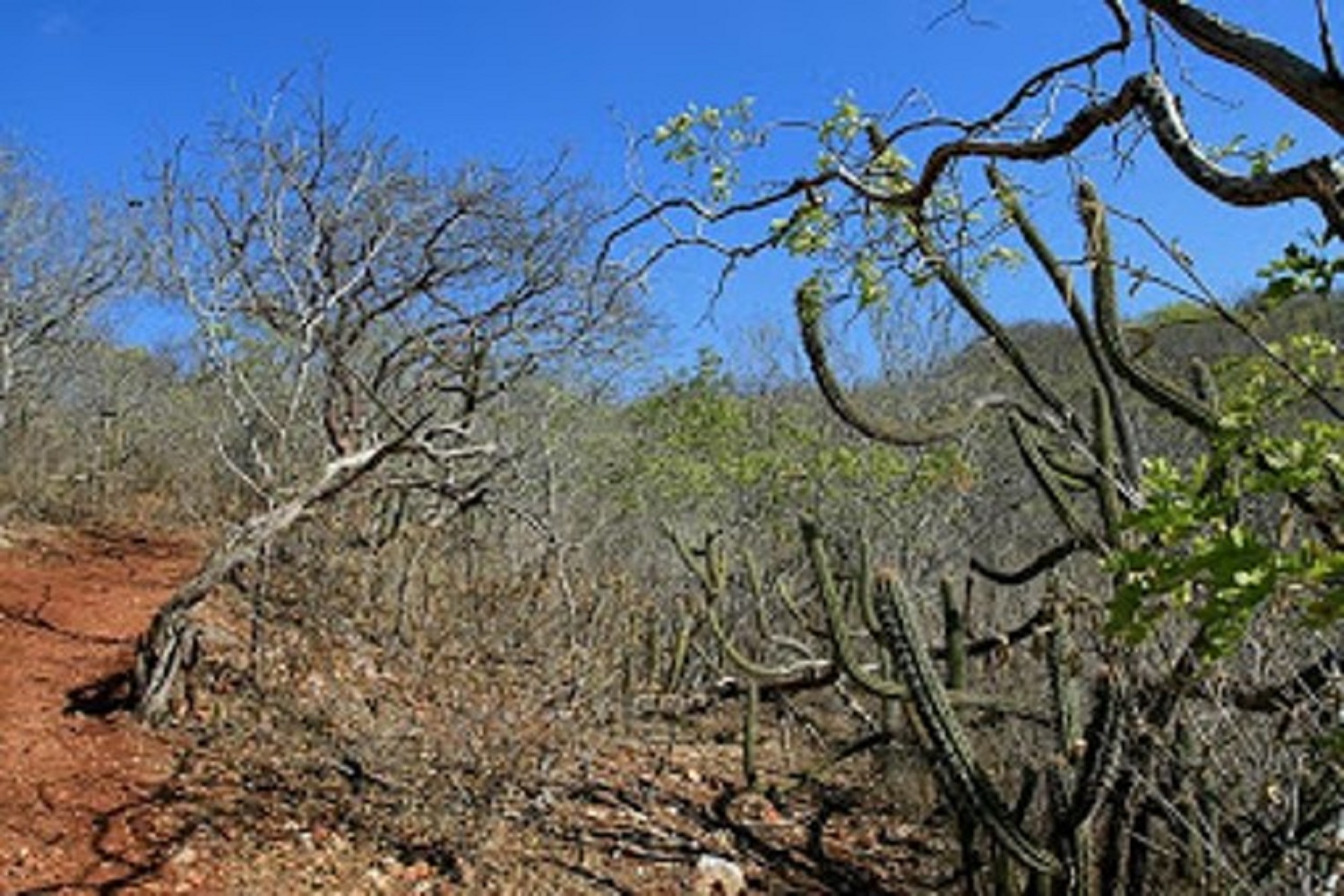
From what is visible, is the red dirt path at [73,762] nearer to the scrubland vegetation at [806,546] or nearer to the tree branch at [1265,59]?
the scrubland vegetation at [806,546]

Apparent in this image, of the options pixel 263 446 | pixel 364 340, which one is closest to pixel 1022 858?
pixel 364 340

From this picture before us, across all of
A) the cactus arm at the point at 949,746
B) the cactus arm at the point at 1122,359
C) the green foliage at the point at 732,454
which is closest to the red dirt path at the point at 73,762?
the cactus arm at the point at 949,746

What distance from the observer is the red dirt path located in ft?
14.6

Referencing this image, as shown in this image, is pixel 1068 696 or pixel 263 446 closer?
pixel 1068 696

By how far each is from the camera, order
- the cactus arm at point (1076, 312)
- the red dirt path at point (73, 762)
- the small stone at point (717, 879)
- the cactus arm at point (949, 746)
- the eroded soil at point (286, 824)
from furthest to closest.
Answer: the small stone at point (717, 879) → the eroded soil at point (286, 824) → the red dirt path at point (73, 762) → the cactus arm at point (949, 746) → the cactus arm at point (1076, 312)

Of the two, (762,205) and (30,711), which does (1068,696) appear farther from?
(30,711)

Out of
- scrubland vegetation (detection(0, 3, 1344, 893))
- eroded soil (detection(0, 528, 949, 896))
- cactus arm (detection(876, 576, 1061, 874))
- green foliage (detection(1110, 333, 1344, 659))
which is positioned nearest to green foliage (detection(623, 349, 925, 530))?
scrubland vegetation (detection(0, 3, 1344, 893))

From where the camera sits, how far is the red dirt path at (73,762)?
4.45 meters

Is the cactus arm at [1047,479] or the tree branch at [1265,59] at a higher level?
the tree branch at [1265,59]

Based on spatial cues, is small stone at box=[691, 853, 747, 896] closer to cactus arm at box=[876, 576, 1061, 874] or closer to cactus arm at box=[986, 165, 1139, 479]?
cactus arm at box=[876, 576, 1061, 874]

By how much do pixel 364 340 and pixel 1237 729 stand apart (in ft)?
27.9

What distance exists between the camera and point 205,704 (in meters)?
6.29

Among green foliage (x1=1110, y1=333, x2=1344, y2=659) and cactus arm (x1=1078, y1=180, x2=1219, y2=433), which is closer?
green foliage (x1=1110, y1=333, x2=1344, y2=659)

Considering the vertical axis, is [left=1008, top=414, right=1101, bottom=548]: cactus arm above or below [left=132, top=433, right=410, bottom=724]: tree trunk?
above
